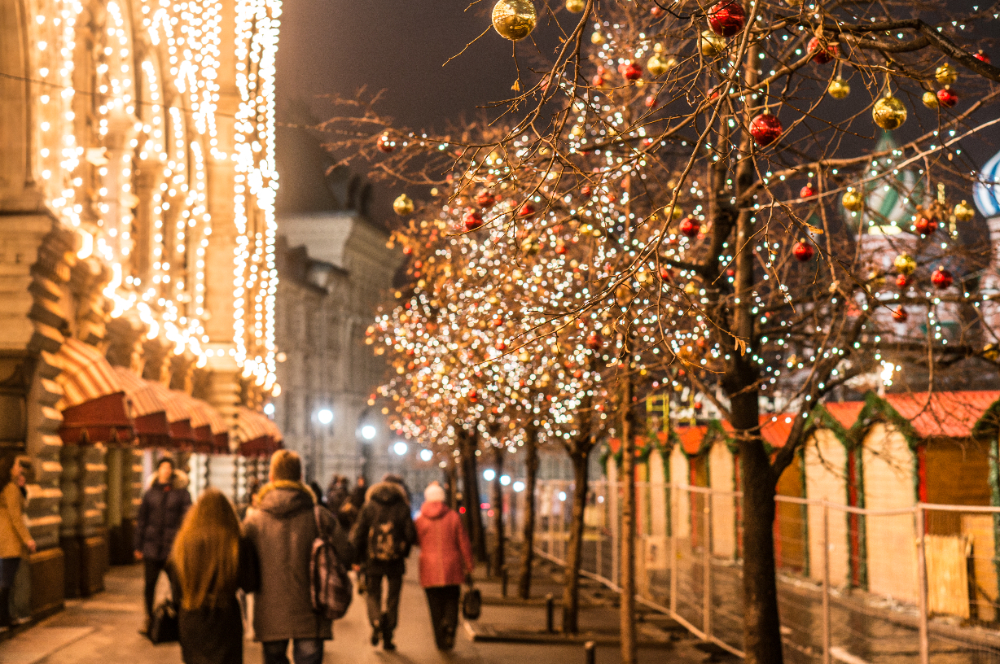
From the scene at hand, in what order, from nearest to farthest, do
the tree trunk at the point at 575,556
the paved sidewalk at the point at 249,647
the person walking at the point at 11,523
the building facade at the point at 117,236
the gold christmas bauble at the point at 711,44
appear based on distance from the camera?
the gold christmas bauble at the point at 711,44 < the person walking at the point at 11,523 < the paved sidewalk at the point at 249,647 < the tree trunk at the point at 575,556 < the building facade at the point at 117,236

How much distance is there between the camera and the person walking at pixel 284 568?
745 cm

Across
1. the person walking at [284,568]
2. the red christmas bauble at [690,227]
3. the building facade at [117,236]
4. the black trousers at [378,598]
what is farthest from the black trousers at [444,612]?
the red christmas bauble at [690,227]

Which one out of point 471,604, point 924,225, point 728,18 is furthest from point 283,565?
point 471,604

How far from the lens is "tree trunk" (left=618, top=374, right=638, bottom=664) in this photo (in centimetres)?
1106

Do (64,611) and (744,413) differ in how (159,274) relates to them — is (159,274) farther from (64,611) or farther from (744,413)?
(744,413)

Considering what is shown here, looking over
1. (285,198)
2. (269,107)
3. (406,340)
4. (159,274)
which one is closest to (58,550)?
(159,274)

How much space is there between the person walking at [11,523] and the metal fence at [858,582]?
7718 mm

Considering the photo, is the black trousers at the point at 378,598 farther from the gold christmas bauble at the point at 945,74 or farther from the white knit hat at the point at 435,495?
the gold christmas bauble at the point at 945,74

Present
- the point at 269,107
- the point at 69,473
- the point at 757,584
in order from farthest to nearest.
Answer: the point at 269,107, the point at 69,473, the point at 757,584

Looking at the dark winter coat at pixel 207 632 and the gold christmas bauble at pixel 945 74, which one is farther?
the dark winter coat at pixel 207 632

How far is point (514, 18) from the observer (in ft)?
11.8

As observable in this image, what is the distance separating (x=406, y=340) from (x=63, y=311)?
1249 cm

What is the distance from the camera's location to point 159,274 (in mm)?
23766

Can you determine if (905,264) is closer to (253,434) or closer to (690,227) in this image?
(690,227)
